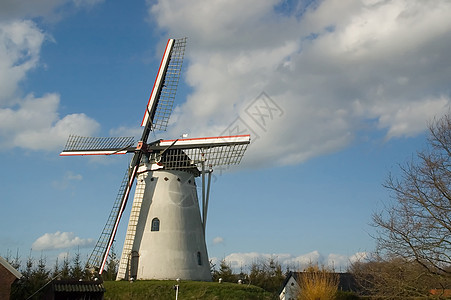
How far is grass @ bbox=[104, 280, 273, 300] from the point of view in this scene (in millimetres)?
21844

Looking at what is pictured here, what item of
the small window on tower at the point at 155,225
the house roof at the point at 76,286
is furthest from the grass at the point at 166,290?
the house roof at the point at 76,286

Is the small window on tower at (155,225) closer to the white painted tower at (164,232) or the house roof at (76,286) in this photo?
the white painted tower at (164,232)

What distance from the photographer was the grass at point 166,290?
2184 cm

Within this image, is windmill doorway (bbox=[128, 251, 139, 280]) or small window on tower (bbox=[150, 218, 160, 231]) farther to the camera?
small window on tower (bbox=[150, 218, 160, 231])

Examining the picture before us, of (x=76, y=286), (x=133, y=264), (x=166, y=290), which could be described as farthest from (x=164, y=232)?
(x=76, y=286)

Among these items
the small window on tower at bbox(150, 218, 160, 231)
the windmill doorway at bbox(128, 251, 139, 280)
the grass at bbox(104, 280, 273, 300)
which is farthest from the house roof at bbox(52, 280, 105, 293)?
the small window on tower at bbox(150, 218, 160, 231)

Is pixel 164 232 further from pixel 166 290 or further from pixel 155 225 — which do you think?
pixel 166 290

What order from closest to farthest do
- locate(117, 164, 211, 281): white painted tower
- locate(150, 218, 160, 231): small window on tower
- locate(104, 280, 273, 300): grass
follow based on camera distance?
locate(104, 280, 273, 300): grass < locate(117, 164, 211, 281): white painted tower < locate(150, 218, 160, 231): small window on tower

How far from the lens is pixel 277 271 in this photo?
41.5 metres

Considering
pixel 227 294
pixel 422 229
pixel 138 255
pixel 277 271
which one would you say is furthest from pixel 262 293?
pixel 277 271

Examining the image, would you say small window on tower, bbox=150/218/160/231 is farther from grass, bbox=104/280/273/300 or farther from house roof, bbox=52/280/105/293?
house roof, bbox=52/280/105/293

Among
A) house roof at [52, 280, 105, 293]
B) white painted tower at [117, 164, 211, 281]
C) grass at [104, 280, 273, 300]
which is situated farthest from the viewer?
white painted tower at [117, 164, 211, 281]

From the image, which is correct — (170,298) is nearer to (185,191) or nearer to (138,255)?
(138,255)

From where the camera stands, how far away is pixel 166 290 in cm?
2197
